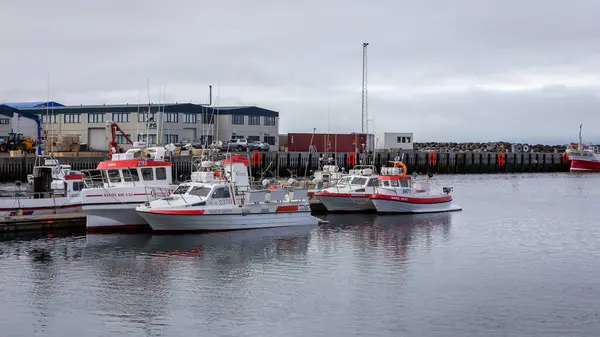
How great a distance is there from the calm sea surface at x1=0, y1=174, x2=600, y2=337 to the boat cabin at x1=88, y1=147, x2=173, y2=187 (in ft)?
9.57

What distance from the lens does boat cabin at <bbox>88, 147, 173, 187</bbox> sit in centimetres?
3522

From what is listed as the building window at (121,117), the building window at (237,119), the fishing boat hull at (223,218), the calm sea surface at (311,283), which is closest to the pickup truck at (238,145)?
the building window at (237,119)

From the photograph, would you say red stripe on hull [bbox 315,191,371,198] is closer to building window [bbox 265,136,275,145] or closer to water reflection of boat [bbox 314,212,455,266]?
water reflection of boat [bbox 314,212,455,266]

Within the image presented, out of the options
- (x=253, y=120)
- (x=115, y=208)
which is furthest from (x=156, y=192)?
(x=253, y=120)

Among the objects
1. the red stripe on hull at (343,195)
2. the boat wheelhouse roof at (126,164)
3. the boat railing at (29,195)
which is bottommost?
the red stripe on hull at (343,195)

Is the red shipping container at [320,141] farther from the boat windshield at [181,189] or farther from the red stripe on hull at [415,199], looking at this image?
the boat windshield at [181,189]

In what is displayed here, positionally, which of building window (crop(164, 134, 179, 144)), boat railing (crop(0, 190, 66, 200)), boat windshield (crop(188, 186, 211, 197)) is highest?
building window (crop(164, 134, 179, 144))

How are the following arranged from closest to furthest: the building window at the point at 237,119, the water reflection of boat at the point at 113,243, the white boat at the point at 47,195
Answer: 1. the water reflection of boat at the point at 113,243
2. the white boat at the point at 47,195
3. the building window at the point at 237,119

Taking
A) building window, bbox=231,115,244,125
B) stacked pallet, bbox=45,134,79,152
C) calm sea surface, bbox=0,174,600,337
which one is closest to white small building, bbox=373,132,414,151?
building window, bbox=231,115,244,125

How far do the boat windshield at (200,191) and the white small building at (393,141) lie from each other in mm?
57339

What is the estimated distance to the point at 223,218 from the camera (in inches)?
1341

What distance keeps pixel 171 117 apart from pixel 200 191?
132ft

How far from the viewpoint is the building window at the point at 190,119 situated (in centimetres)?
7431

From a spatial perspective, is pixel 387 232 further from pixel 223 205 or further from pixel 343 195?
pixel 223 205
